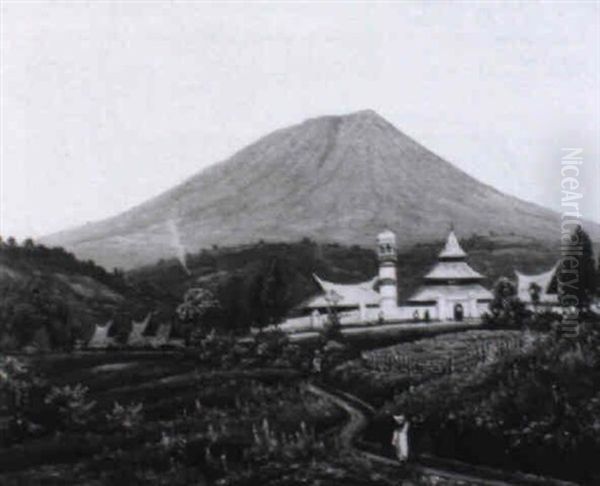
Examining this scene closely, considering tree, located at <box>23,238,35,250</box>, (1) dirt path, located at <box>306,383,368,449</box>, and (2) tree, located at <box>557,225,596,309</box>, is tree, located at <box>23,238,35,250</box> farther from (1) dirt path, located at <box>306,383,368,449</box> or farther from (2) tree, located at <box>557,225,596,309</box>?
(2) tree, located at <box>557,225,596,309</box>

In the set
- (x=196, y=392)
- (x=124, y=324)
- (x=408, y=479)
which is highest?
(x=124, y=324)

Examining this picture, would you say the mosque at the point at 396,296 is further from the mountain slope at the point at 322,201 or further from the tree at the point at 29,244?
the tree at the point at 29,244

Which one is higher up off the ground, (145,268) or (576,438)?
(145,268)

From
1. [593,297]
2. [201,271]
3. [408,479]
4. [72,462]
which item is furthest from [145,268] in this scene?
[593,297]

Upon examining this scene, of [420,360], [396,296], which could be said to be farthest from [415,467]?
[396,296]

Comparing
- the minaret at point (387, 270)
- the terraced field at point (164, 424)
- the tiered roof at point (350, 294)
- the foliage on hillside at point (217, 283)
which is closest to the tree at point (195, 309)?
the foliage on hillside at point (217, 283)

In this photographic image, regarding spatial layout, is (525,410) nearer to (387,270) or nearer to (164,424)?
(387,270)

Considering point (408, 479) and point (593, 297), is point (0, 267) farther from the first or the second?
point (593, 297)
